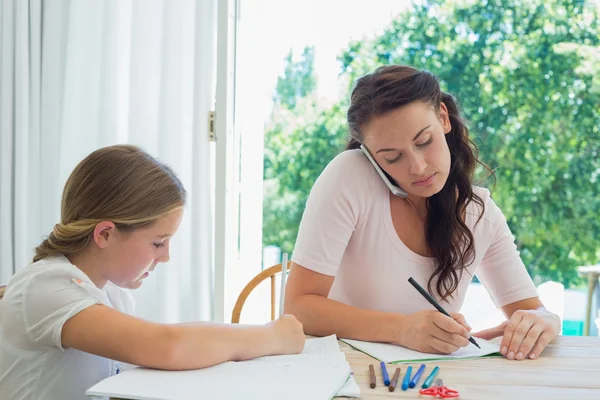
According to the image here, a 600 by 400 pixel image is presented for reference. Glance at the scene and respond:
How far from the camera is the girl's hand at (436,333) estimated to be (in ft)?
3.73

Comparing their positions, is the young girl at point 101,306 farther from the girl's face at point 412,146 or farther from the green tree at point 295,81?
the green tree at point 295,81

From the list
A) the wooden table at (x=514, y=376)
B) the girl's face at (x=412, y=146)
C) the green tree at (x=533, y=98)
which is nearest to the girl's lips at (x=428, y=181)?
the girl's face at (x=412, y=146)

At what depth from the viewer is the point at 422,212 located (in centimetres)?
155

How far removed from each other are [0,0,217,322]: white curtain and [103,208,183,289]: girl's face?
1350 millimetres

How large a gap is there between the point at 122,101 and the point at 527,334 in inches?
70.9

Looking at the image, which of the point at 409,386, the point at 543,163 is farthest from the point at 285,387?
the point at 543,163

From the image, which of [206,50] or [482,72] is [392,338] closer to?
[206,50]

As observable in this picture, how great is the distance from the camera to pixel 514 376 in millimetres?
1018

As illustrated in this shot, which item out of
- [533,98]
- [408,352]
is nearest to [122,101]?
[408,352]

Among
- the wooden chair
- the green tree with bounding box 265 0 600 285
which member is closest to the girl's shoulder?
the wooden chair

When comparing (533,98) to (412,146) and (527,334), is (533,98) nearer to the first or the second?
(412,146)

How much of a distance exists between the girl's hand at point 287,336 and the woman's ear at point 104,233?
0.29 m

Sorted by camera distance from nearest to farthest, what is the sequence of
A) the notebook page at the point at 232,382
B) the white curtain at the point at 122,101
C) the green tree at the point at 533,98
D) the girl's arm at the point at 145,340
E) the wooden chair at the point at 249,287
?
1. the notebook page at the point at 232,382
2. the girl's arm at the point at 145,340
3. the wooden chair at the point at 249,287
4. the white curtain at the point at 122,101
5. the green tree at the point at 533,98

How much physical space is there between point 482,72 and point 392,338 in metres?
4.95
